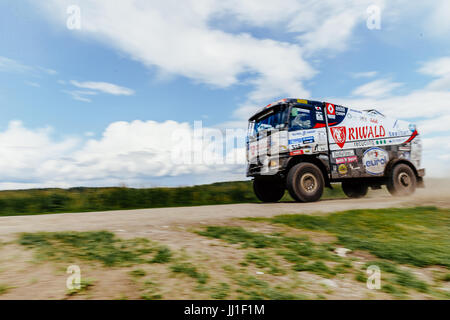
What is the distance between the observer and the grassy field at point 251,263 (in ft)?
8.21

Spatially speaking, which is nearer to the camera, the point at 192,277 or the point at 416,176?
the point at 192,277

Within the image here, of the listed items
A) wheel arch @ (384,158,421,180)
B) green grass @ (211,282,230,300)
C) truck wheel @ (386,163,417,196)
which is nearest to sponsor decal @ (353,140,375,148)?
wheel arch @ (384,158,421,180)

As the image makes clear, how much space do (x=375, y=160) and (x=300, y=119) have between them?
3566 mm

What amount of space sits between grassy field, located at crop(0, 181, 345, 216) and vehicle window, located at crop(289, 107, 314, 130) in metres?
4.25

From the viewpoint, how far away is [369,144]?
1035 cm

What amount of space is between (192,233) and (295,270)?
1.78m

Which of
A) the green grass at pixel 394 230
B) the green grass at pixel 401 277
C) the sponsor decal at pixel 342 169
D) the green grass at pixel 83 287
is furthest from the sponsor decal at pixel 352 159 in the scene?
the green grass at pixel 83 287

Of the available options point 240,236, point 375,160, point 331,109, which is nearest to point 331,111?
point 331,109

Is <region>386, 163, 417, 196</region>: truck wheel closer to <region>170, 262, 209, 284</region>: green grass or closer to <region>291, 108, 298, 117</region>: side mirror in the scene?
<region>291, 108, 298, 117</region>: side mirror

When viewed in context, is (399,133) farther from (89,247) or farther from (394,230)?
(89,247)

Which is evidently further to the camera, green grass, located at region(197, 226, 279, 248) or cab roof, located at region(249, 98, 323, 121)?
cab roof, located at region(249, 98, 323, 121)

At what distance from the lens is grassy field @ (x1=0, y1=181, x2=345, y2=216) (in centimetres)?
920
